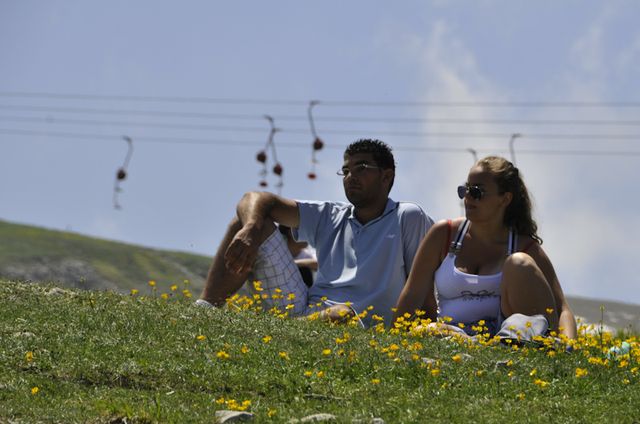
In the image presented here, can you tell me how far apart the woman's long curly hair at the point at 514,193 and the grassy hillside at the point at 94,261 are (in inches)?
1799

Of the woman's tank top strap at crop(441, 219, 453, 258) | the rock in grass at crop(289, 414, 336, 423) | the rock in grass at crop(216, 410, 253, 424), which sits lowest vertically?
the rock in grass at crop(216, 410, 253, 424)

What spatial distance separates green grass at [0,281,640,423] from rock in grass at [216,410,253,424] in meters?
0.07

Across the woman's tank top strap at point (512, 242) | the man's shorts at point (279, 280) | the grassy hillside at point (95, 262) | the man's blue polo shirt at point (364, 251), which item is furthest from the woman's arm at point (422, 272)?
the grassy hillside at point (95, 262)

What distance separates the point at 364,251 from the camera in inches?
494

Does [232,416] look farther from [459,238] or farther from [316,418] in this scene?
[459,238]

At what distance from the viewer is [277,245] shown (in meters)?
12.9

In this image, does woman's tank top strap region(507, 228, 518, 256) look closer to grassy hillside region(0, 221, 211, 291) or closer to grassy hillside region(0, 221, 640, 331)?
grassy hillside region(0, 221, 640, 331)

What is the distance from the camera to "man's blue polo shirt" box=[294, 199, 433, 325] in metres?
12.4

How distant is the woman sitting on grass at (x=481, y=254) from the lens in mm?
11094

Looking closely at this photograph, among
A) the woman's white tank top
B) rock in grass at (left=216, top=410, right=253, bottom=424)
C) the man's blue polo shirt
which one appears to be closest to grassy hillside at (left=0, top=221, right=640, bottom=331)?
the man's blue polo shirt

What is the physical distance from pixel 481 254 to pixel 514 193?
2.05 feet

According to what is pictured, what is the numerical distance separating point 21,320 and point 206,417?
10.9 ft

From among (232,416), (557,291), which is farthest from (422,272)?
(232,416)

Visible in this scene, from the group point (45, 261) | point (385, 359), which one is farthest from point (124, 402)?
point (45, 261)
